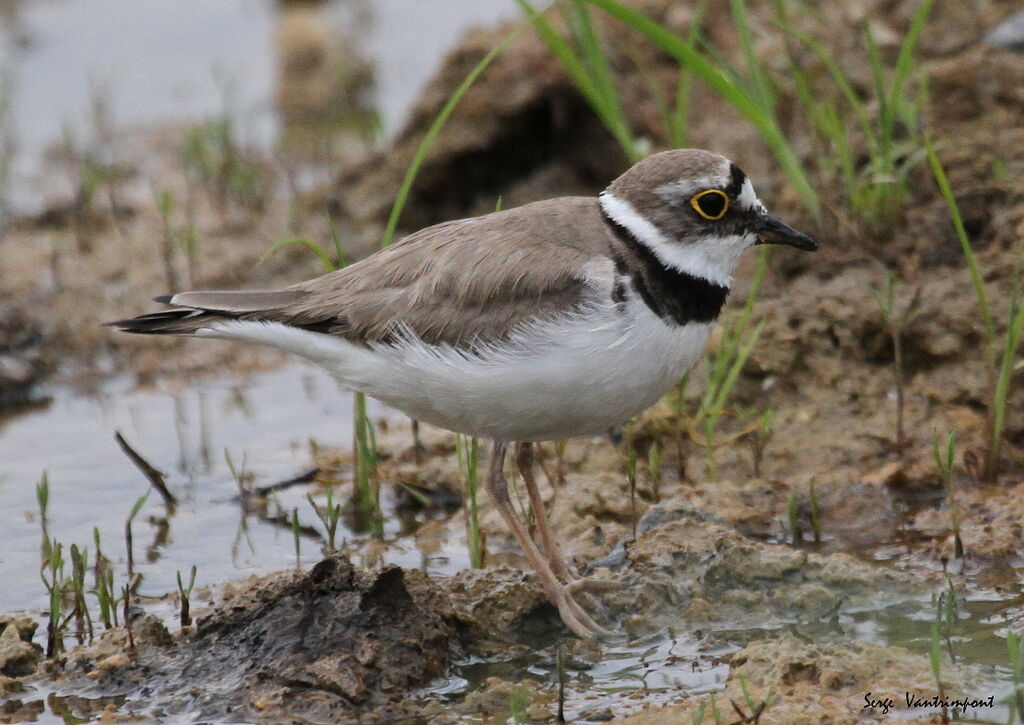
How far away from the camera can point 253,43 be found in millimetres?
14930

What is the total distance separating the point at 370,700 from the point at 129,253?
18.4 ft

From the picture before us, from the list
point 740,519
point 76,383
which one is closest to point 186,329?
point 740,519

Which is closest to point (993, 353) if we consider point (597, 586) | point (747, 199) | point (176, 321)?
point (747, 199)

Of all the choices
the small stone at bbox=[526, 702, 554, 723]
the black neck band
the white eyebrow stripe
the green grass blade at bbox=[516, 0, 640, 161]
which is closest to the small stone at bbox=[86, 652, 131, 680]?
the small stone at bbox=[526, 702, 554, 723]

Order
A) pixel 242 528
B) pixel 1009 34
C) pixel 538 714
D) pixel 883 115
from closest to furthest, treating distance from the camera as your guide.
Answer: pixel 538 714
pixel 242 528
pixel 883 115
pixel 1009 34

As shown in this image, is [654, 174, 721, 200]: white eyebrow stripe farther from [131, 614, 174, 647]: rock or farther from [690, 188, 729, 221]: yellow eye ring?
[131, 614, 174, 647]: rock

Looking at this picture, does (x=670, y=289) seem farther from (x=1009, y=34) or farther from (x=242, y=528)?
(x=1009, y=34)

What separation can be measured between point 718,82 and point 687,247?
4.69 feet

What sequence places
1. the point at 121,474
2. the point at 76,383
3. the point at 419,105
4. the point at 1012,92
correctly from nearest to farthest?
the point at 121,474, the point at 1012,92, the point at 76,383, the point at 419,105

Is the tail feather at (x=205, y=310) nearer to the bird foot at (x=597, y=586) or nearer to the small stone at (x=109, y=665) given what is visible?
the small stone at (x=109, y=665)

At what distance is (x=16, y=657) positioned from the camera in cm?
→ 508

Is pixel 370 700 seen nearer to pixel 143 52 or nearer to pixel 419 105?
pixel 419 105

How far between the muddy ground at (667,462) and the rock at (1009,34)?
174mm

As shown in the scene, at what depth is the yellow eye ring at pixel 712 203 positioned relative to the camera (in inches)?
215
